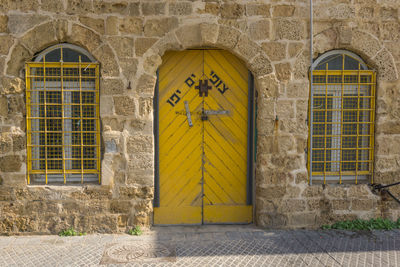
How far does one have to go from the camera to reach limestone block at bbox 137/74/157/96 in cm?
478

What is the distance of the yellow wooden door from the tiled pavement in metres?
0.31

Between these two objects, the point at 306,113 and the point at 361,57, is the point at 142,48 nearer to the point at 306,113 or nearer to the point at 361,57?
the point at 306,113

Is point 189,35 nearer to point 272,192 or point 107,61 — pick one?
point 107,61

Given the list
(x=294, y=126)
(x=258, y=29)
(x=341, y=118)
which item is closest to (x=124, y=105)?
(x=258, y=29)

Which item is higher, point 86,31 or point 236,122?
point 86,31

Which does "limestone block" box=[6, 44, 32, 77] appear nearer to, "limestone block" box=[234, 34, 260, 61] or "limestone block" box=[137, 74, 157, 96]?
"limestone block" box=[137, 74, 157, 96]

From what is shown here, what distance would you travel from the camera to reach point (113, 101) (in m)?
4.77

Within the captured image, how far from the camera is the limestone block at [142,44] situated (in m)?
4.75

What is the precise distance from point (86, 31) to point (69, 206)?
2.22 metres

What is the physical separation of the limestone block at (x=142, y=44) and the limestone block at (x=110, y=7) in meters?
0.39

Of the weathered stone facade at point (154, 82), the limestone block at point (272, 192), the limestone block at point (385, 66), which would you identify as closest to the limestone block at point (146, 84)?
the weathered stone facade at point (154, 82)

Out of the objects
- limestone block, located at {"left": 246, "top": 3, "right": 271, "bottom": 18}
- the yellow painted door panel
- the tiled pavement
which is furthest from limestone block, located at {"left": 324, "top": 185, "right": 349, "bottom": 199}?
limestone block, located at {"left": 246, "top": 3, "right": 271, "bottom": 18}

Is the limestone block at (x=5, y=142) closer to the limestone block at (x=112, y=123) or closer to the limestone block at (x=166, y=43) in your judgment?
the limestone block at (x=112, y=123)

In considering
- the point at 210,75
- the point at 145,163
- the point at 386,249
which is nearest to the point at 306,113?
the point at 210,75
